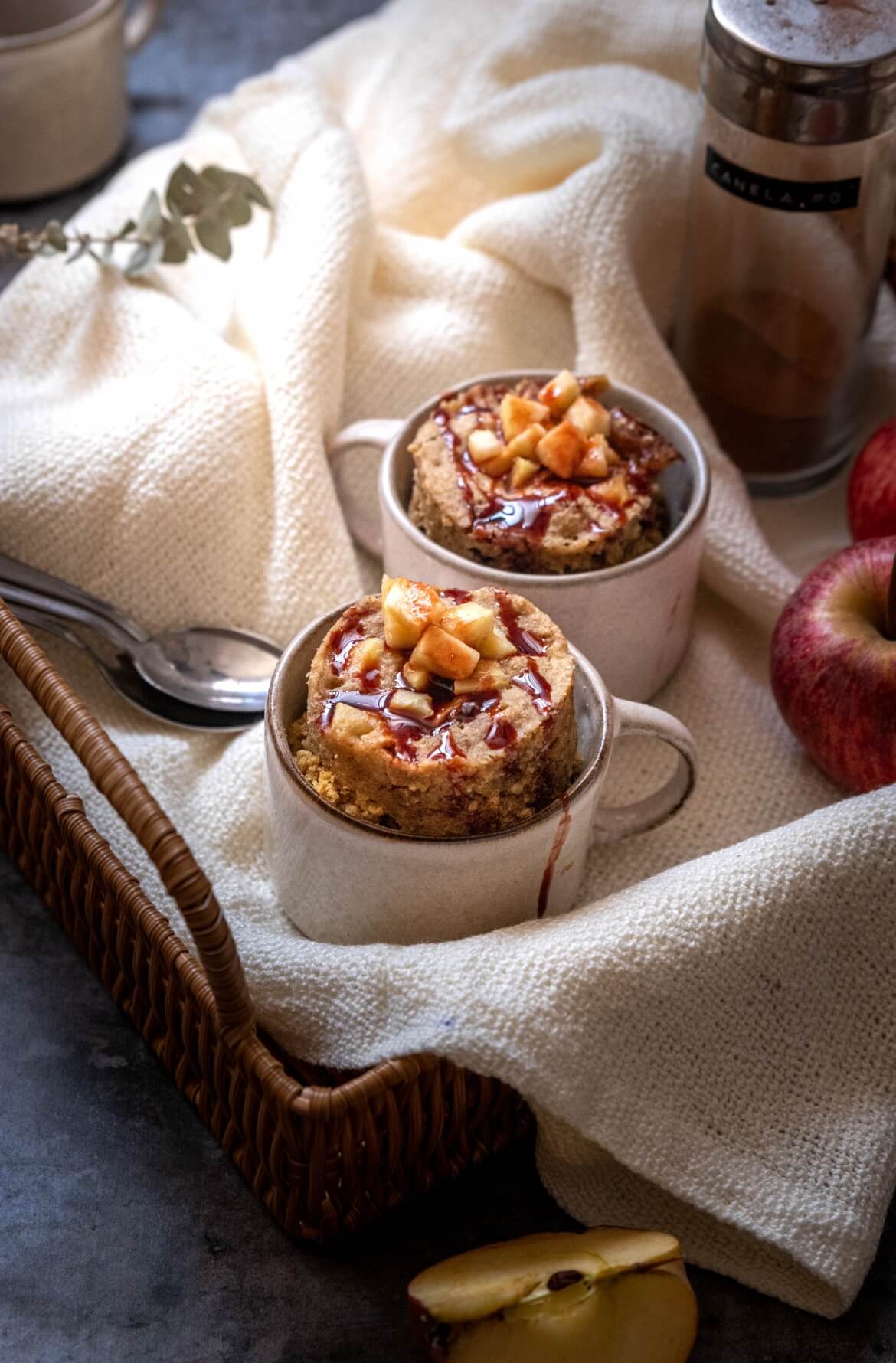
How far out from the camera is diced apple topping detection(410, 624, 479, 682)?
86cm

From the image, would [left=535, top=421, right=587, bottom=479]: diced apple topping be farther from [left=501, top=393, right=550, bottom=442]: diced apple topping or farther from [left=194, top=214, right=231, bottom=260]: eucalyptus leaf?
[left=194, top=214, right=231, bottom=260]: eucalyptus leaf

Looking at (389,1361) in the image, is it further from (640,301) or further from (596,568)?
(640,301)

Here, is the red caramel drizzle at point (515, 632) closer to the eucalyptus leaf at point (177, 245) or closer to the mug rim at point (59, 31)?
the eucalyptus leaf at point (177, 245)

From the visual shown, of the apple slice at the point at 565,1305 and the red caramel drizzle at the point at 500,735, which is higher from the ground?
the red caramel drizzle at the point at 500,735

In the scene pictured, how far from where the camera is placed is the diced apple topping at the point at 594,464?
1.03 meters

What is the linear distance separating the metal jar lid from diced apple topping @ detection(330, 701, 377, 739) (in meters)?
0.54

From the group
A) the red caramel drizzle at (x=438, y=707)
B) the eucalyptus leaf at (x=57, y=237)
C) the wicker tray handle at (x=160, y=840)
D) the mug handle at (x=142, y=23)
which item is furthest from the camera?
the mug handle at (x=142, y=23)

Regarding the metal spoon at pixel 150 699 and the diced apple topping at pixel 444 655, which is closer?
the diced apple topping at pixel 444 655

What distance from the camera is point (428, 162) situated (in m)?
1.36

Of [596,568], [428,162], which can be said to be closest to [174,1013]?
[596,568]

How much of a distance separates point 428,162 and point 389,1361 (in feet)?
3.23

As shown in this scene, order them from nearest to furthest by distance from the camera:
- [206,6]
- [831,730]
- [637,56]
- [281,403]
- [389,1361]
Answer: [389,1361] → [831,730] → [281,403] → [637,56] → [206,6]

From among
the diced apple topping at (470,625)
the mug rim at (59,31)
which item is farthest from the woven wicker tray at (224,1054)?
the mug rim at (59,31)

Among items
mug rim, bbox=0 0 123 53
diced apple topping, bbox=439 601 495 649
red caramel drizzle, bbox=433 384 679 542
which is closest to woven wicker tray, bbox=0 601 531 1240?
diced apple topping, bbox=439 601 495 649
